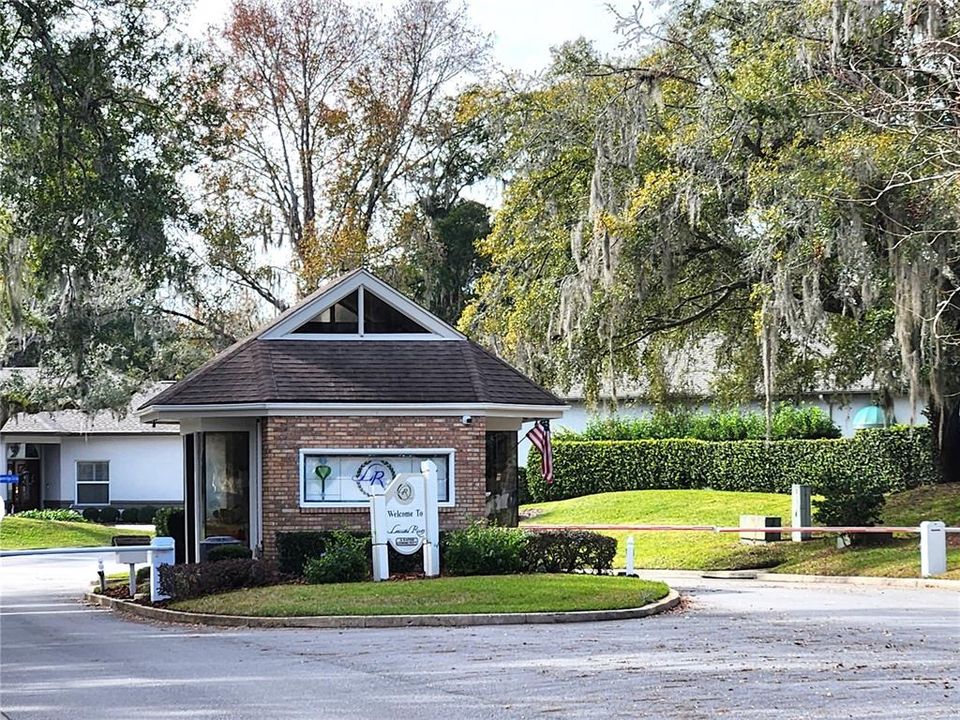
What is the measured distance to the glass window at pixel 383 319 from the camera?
25438mm

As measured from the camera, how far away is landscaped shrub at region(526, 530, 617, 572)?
22.7 meters

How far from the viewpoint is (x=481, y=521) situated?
77.5 ft

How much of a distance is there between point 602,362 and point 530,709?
1831 centimetres

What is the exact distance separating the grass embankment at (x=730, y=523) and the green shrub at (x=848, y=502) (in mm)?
652

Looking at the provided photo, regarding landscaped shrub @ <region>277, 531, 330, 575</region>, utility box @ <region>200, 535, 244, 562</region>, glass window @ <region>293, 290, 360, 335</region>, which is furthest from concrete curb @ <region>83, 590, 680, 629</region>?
glass window @ <region>293, 290, 360, 335</region>

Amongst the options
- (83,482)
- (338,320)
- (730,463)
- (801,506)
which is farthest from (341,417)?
(83,482)

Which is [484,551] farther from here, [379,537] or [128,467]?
[128,467]

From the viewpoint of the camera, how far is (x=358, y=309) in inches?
999

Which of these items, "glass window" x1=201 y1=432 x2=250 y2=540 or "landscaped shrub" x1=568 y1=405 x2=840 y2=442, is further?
"landscaped shrub" x1=568 y1=405 x2=840 y2=442

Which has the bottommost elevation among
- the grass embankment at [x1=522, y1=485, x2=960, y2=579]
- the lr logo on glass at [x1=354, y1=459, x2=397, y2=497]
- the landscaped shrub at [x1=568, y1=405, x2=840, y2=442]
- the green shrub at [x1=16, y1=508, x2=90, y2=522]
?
the green shrub at [x1=16, y1=508, x2=90, y2=522]

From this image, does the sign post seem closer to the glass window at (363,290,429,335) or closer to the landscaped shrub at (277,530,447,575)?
the landscaped shrub at (277,530,447,575)

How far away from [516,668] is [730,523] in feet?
75.6

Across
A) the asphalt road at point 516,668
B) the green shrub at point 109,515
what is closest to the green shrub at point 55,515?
the green shrub at point 109,515

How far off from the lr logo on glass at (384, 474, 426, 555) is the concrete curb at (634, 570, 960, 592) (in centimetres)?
489
